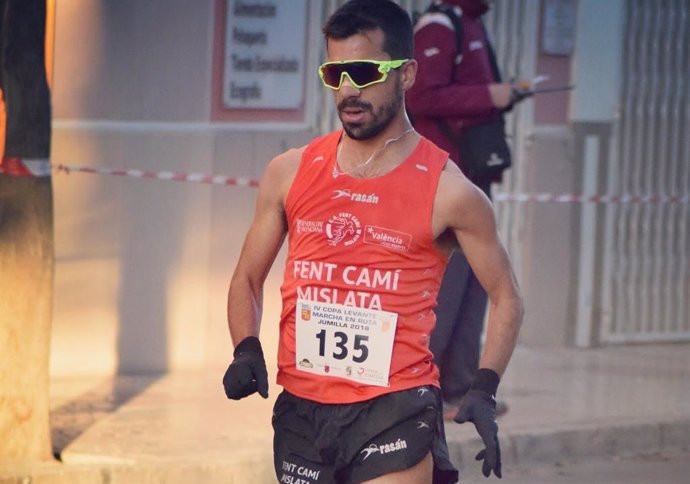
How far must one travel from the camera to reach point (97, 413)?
7.82m

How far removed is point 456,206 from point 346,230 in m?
0.31

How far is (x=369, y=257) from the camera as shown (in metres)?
4.28

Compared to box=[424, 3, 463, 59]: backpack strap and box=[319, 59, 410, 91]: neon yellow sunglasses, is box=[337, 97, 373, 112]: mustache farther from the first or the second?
box=[424, 3, 463, 59]: backpack strap

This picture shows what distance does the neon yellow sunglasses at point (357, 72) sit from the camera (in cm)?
428

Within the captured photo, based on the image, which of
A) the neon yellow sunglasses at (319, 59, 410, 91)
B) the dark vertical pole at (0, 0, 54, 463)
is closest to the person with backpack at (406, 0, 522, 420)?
the dark vertical pole at (0, 0, 54, 463)

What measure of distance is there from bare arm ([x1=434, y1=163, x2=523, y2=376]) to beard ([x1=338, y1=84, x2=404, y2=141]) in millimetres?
225

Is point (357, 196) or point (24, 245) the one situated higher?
point (357, 196)

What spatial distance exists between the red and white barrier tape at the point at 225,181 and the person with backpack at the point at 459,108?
1782 millimetres

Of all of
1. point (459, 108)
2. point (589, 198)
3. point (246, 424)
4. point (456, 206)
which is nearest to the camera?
point (456, 206)

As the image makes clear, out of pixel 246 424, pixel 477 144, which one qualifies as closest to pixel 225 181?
pixel 246 424

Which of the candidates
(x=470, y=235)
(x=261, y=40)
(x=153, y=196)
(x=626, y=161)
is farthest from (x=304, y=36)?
(x=470, y=235)

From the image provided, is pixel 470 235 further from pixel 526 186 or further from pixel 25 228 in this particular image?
pixel 526 186

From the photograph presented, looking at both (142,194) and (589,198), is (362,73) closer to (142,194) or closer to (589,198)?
(142,194)

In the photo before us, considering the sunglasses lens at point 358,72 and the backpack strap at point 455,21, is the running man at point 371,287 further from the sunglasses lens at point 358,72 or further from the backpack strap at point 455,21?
the backpack strap at point 455,21
